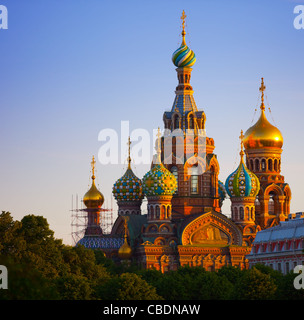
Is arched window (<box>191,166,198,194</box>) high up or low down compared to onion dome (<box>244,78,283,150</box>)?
down

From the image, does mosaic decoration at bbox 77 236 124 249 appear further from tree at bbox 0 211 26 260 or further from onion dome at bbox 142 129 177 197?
tree at bbox 0 211 26 260

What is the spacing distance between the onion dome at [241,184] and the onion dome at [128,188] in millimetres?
7089

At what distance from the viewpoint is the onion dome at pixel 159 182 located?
77.4 metres

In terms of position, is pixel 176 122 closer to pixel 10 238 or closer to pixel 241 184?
pixel 241 184

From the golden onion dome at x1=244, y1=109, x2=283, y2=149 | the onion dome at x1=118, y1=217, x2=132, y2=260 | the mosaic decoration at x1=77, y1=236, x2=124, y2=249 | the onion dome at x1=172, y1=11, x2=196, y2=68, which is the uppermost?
the onion dome at x1=172, y1=11, x2=196, y2=68

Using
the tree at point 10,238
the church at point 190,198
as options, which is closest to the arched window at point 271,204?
the church at point 190,198

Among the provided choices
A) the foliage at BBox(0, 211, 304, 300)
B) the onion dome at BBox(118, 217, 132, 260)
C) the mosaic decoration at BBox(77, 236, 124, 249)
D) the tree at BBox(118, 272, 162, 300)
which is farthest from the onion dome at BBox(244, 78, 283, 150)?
Answer: the tree at BBox(118, 272, 162, 300)

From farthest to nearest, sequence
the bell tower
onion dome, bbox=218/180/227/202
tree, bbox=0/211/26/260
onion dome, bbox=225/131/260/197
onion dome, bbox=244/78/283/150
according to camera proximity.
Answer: onion dome, bbox=244/78/283/150, onion dome, bbox=218/180/227/202, the bell tower, onion dome, bbox=225/131/260/197, tree, bbox=0/211/26/260

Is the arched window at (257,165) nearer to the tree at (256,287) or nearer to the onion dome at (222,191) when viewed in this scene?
the onion dome at (222,191)

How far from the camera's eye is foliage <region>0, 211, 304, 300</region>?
157 feet

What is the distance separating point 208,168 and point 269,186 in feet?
19.7

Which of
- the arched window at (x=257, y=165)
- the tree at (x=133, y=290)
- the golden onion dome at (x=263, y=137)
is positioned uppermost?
the golden onion dome at (x=263, y=137)
